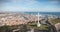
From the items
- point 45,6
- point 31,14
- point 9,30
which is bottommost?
point 9,30

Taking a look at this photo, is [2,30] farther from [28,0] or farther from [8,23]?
[28,0]

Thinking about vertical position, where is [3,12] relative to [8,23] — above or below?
above

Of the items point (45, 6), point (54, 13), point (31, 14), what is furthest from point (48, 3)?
point (31, 14)

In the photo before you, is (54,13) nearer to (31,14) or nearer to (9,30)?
(31,14)

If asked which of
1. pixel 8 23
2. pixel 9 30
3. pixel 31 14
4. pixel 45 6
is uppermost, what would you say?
pixel 45 6

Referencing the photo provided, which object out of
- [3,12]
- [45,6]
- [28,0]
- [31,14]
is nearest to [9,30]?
[3,12]

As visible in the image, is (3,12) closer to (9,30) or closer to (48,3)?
(9,30)

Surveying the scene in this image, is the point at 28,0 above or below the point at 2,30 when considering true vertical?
above
